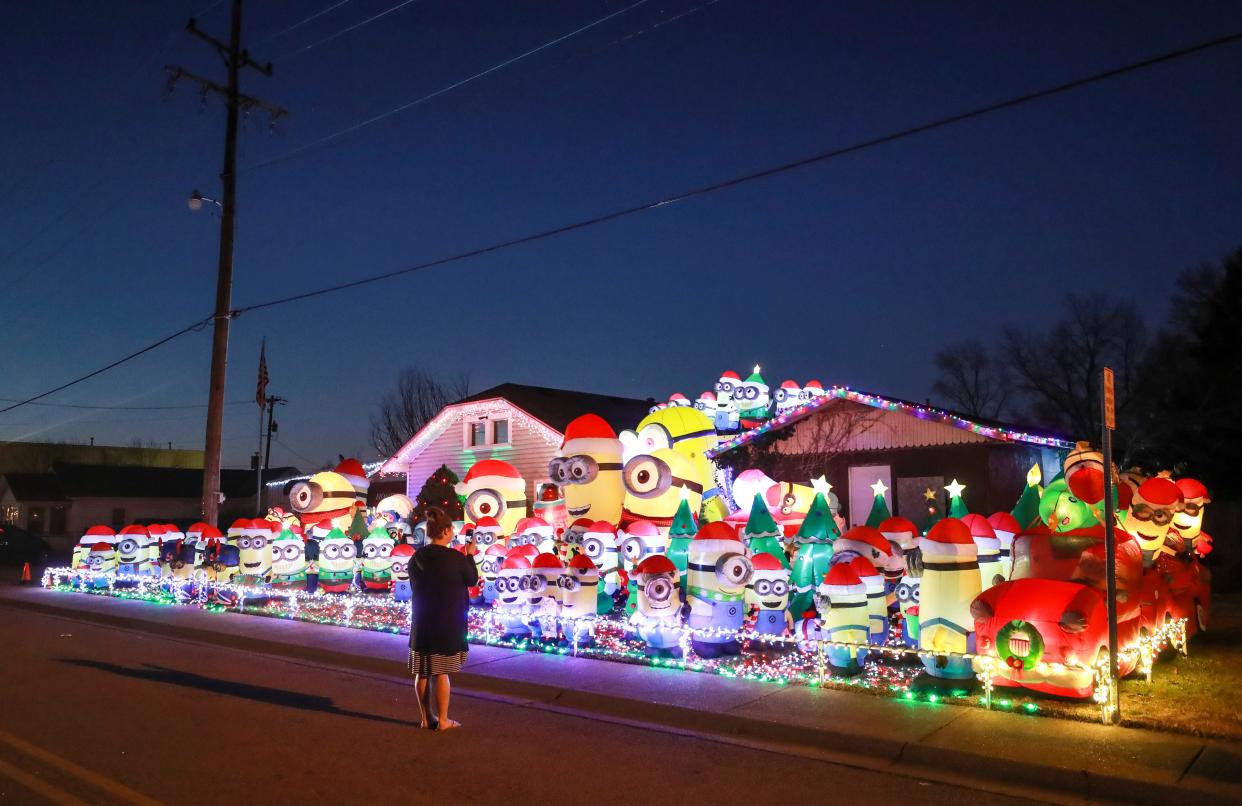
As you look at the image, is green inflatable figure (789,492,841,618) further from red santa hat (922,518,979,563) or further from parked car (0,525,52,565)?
parked car (0,525,52,565)

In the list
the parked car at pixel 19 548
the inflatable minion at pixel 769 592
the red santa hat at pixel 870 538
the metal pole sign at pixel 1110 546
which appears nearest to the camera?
the metal pole sign at pixel 1110 546

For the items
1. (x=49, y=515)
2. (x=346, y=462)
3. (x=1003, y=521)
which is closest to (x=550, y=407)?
(x=346, y=462)

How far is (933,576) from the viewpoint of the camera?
8516mm

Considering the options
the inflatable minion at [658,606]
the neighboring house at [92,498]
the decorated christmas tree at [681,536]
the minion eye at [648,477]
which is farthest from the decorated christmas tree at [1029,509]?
the neighboring house at [92,498]

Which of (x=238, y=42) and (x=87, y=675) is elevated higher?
(x=238, y=42)

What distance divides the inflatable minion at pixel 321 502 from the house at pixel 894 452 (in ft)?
29.9

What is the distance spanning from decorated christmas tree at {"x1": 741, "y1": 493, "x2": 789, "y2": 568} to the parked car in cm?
2912

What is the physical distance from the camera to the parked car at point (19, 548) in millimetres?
30609

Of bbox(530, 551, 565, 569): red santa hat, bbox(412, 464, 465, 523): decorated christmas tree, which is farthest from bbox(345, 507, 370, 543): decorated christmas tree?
bbox(530, 551, 565, 569): red santa hat

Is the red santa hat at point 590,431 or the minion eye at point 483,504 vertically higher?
the red santa hat at point 590,431

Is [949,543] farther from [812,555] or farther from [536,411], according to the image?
[536,411]

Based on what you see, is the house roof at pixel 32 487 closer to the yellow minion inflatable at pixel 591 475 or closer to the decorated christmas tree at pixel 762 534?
the yellow minion inflatable at pixel 591 475

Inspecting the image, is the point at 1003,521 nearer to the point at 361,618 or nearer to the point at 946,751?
the point at 946,751

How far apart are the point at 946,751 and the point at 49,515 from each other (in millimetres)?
46255
